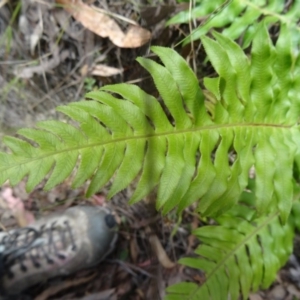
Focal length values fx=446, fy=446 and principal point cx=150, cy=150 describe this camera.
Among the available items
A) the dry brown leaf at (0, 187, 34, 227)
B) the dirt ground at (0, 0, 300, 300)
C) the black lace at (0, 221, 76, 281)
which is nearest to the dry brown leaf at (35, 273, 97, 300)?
the dirt ground at (0, 0, 300, 300)

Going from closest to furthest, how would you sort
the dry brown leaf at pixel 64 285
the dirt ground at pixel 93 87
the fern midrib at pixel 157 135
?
the fern midrib at pixel 157 135, the dirt ground at pixel 93 87, the dry brown leaf at pixel 64 285

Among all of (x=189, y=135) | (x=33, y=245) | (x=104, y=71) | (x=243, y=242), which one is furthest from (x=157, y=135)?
(x=33, y=245)

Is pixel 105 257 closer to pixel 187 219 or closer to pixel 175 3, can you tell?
pixel 187 219

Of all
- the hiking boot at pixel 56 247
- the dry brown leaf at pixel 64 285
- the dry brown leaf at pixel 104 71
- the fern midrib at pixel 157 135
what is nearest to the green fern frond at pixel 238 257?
the fern midrib at pixel 157 135

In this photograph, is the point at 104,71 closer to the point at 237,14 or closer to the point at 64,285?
the point at 237,14

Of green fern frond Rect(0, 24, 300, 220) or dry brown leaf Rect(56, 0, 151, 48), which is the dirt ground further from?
green fern frond Rect(0, 24, 300, 220)

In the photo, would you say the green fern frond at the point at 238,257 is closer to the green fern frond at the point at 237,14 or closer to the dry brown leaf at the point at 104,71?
the green fern frond at the point at 237,14

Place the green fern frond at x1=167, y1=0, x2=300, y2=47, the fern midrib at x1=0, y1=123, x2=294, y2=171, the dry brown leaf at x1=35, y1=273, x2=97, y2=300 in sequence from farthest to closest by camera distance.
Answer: the dry brown leaf at x1=35, y1=273, x2=97, y2=300 → the green fern frond at x1=167, y1=0, x2=300, y2=47 → the fern midrib at x1=0, y1=123, x2=294, y2=171
